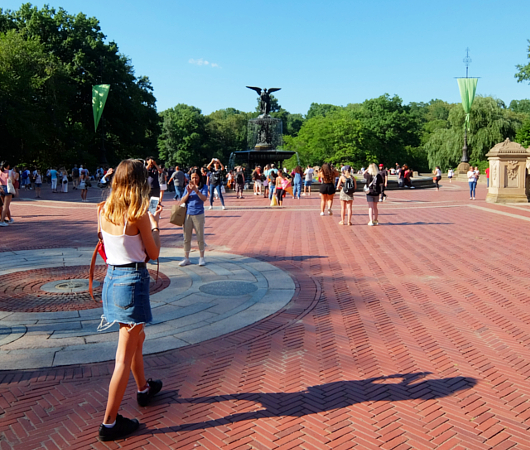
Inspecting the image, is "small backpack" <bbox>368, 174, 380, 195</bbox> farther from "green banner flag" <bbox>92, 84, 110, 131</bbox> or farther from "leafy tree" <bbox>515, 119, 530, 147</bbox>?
"leafy tree" <bbox>515, 119, 530, 147</bbox>

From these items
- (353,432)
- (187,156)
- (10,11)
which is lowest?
(353,432)

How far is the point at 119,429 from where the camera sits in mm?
3367

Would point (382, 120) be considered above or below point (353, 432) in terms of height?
above

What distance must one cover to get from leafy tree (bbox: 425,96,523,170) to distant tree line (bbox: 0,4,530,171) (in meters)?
0.11

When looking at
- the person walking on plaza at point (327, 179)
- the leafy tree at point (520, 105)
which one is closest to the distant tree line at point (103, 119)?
the person walking on plaza at point (327, 179)

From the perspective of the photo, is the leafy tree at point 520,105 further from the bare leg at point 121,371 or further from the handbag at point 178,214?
Result: the bare leg at point 121,371

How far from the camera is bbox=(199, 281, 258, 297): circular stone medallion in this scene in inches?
280

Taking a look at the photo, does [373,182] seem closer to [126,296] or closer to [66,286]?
[66,286]

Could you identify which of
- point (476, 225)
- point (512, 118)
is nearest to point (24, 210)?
point (476, 225)

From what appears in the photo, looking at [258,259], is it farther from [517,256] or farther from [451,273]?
[517,256]

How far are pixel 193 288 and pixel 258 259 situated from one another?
2449mm

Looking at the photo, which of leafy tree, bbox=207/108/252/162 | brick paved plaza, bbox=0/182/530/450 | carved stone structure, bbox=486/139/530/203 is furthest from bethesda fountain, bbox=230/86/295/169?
leafy tree, bbox=207/108/252/162

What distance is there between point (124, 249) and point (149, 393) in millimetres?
1308

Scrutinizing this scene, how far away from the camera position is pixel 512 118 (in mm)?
55156
